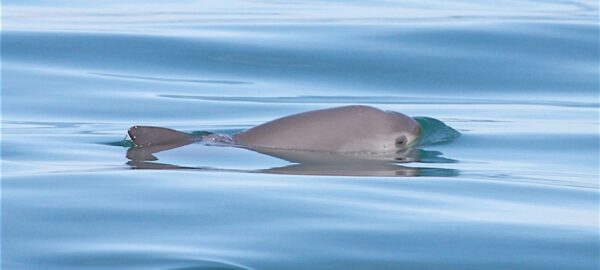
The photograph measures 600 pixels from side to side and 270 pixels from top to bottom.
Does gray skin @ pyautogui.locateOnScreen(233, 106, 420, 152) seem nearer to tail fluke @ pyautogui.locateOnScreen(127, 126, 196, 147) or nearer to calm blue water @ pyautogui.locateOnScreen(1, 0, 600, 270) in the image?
calm blue water @ pyautogui.locateOnScreen(1, 0, 600, 270)

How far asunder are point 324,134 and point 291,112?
2.81 m

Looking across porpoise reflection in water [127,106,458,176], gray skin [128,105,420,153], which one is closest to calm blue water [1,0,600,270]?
porpoise reflection in water [127,106,458,176]

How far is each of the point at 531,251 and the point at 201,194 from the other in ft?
5.84

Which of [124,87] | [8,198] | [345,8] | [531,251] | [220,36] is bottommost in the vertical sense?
[531,251]

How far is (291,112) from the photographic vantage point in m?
13.0

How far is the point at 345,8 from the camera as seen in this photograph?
19.5 meters

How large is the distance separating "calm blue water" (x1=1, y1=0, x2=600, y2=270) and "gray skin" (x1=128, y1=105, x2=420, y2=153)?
24cm

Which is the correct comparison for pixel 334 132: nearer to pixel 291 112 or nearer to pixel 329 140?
pixel 329 140

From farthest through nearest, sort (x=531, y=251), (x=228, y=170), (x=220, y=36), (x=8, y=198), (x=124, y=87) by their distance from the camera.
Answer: (x=220, y=36)
(x=124, y=87)
(x=228, y=170)
(x=8, y=198)
(x=531, y=251)

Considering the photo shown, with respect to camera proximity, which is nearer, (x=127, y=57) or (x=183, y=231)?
(x=183, y=231)

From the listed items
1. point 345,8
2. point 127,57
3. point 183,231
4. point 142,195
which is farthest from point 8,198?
point 345,8

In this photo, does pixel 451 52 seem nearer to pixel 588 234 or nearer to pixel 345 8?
pixel 345 8

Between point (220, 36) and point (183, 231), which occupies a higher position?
point (220, 36)

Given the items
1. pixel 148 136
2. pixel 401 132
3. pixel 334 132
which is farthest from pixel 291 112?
pixel 148 136
